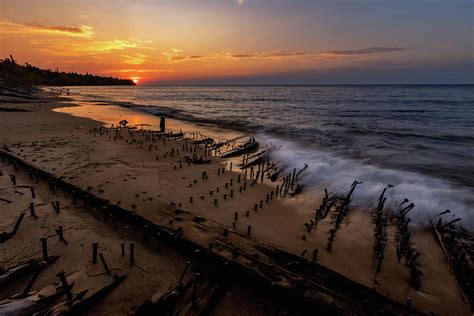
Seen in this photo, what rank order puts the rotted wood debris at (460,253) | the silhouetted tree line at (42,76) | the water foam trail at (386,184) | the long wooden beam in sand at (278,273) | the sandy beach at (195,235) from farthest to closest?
the silhouetted tree line at (42,76) → the water foam trail at (386,184) → the rotted wood debris at (460,253) → the sandy beach at (195,235) → the long wooden beam in sand at (278,273)

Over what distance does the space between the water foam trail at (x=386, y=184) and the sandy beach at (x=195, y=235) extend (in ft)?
3.27

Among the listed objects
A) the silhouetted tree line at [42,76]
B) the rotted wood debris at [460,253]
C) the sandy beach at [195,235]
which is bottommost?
the rotted wood debris at [460,253]

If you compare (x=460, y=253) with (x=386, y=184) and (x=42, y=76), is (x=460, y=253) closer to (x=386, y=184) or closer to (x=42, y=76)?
(x=386, y=184)

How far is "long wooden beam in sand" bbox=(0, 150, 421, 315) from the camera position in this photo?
4242mm

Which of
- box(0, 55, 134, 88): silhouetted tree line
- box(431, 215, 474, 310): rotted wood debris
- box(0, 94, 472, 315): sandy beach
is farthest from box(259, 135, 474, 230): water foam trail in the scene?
box(0, 55, 134, 88): silhouetted tree line

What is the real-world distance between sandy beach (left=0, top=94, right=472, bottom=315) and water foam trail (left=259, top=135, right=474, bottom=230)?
3.27ft

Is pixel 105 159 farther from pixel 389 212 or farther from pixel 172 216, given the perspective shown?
pixel 389 212

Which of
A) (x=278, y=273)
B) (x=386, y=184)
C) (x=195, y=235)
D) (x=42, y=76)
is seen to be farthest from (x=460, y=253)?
(x=42, y=76)

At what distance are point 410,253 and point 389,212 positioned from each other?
2.60m

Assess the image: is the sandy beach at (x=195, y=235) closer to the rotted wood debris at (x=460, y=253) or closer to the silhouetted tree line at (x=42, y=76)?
the rotted wood debris at (x=460, y=253)

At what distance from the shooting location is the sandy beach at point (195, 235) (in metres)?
4.95

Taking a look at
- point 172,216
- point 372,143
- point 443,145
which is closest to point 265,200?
point 172,216

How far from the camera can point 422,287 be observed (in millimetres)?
5598

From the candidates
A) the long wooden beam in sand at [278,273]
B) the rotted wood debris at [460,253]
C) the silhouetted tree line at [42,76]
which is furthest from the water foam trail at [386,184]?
the silhouetted tree line at [42,76]
